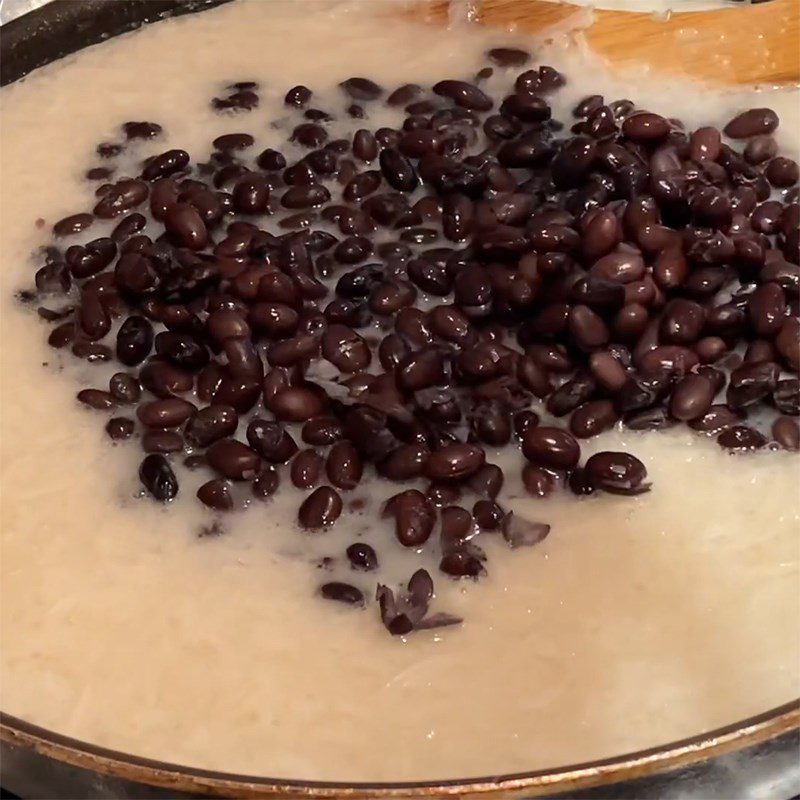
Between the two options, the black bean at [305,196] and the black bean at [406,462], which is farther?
the black bean at [305,196]

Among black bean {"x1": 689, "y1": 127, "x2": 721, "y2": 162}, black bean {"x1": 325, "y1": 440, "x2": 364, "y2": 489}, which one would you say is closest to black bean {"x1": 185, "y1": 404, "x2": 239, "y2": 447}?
black bean {"x1": 325, "y1": 440, "x2": 364, "y2": 489}

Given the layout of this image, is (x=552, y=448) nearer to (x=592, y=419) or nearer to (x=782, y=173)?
(x=592, y=419)

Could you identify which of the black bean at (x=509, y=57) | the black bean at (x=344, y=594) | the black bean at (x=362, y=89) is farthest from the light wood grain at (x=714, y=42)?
the black bean at (x=344, y=594)

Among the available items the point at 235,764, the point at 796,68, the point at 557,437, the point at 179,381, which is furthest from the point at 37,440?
the point at 796,68

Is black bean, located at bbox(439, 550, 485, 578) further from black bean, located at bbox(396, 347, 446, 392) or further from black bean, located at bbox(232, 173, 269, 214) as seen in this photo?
black bean, located at bbox(232, 173, 269, 214)

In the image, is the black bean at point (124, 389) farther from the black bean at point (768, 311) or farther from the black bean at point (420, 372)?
the black bean at point (768, 311)
